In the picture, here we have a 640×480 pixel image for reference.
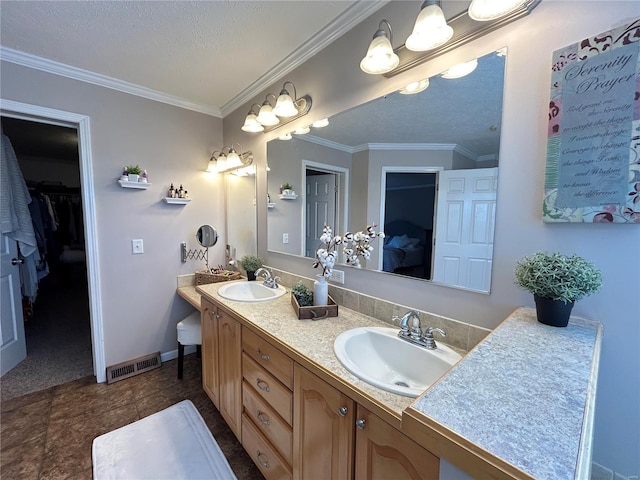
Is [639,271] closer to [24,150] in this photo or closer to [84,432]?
[84,432]

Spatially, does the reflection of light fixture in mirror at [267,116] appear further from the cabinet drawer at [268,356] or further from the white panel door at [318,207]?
the cabinet drawer at [268,356]

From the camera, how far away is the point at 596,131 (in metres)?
0.82

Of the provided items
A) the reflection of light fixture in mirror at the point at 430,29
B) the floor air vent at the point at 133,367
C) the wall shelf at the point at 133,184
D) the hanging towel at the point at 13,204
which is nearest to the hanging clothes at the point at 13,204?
the hanging towel at the point at 13,204

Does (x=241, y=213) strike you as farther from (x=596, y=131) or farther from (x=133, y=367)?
(x=596, y=131)

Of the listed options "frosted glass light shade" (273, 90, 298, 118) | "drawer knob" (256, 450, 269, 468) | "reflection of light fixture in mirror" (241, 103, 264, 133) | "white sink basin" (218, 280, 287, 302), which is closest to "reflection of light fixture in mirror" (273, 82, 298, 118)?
"frosted glass light shade" (273, 90, 298, 118)

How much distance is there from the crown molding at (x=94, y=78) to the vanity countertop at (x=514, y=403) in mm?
2594

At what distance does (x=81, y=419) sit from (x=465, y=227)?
2.66 metres

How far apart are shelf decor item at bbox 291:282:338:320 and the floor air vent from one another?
1826 millimetres

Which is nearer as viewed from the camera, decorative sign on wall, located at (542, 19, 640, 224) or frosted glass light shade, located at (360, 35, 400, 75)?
decorative sign on wall, located at (542, 19, 640, 224)

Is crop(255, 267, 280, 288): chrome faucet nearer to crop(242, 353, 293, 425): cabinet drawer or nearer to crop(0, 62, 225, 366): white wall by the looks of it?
crop(242, 353, 293, 425): cabinet drawer

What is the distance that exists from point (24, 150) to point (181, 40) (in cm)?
446

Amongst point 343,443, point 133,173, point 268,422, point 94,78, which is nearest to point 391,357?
point 343,443

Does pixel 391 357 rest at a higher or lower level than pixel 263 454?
higher

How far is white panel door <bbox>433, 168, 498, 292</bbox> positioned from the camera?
105 cm
